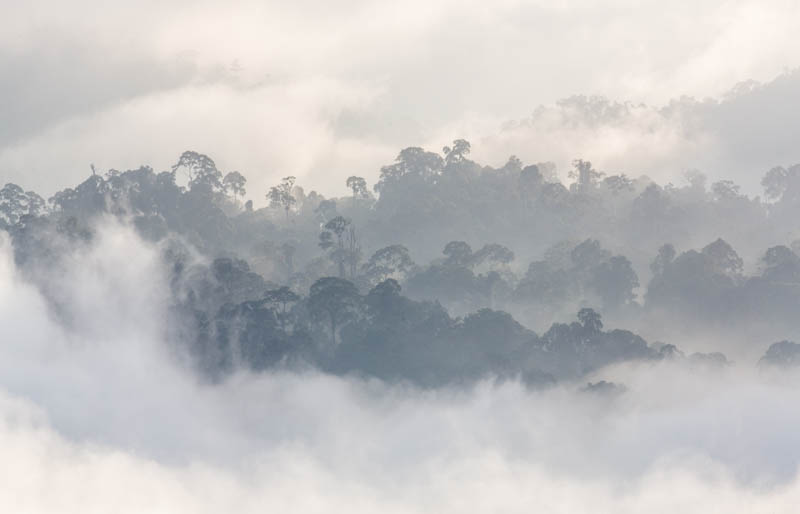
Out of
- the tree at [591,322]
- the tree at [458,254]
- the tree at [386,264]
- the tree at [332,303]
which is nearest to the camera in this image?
the tree at [591,322]

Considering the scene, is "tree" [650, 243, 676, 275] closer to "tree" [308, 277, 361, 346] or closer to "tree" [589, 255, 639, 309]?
"tree" [589, 255, 639, 309]

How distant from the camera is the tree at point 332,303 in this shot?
175 meters

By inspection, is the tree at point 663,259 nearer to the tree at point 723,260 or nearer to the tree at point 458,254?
the tree at point 723,260

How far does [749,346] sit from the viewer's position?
7028 inches

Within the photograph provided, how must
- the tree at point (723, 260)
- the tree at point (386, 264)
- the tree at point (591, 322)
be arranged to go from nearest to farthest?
the tree at point (591, 322)
the tree at point (723, 260)
the tree at point (386, 264)

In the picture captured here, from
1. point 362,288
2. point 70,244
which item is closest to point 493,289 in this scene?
point 362,288

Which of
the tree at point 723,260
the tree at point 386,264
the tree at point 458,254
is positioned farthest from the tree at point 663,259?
the tree at point 386,264

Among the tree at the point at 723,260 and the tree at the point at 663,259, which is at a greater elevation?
the tree at the point at 663,259

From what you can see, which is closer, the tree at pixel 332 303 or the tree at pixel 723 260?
the tree at pixel 332 303

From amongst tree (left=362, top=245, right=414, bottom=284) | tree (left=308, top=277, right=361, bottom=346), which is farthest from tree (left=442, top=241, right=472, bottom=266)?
tree (left=308, top=277, right=361, bottom=346)

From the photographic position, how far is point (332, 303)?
575 feet

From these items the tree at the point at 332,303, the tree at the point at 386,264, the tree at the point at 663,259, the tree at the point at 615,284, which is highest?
the tree at the point at 386,264

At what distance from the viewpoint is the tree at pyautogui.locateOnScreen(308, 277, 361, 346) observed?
17488 cm

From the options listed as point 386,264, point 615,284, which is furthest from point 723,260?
point 386,264
